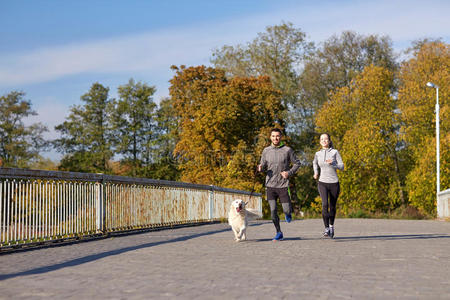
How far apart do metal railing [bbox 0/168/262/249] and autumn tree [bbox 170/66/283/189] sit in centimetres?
2192

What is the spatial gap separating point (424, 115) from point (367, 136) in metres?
3.80

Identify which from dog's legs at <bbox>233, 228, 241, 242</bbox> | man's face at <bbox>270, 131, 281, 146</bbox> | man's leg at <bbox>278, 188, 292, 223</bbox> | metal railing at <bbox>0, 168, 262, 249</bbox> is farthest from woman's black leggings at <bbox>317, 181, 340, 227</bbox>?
dog's legs at <bbox>233, 228, 241, 242</bbox>

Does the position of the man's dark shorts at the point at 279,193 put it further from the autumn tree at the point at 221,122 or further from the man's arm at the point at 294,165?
the autumn tree at the point at 221,122

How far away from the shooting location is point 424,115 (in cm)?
4112

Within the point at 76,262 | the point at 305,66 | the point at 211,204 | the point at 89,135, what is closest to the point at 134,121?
the point at 89,135

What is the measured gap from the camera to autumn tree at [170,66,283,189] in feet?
132

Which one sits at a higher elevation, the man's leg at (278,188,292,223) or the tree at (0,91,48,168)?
the tree at (0,91,48,168)

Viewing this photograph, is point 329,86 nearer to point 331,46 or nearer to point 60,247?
point 331,46

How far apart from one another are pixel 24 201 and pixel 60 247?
102cm

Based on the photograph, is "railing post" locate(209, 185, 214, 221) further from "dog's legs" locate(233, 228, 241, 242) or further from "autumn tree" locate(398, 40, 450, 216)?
"autumn tree" locate(398, 40, 450, 216)

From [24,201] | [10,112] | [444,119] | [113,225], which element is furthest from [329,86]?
[24,201]

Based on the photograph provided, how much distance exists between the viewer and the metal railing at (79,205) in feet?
31.4

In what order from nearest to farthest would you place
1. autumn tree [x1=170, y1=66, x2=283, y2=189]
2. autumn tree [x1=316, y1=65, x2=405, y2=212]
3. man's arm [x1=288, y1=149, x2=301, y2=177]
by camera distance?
man's arm [x1=288, y1=149, x2=301, y2=177]
autumn tree [x1=170, y1=66, x2=283, y2=189]
autumn tree [x1=316, y1=65, x2=405, y2=212]

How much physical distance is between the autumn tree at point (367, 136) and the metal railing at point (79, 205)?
2667cm
